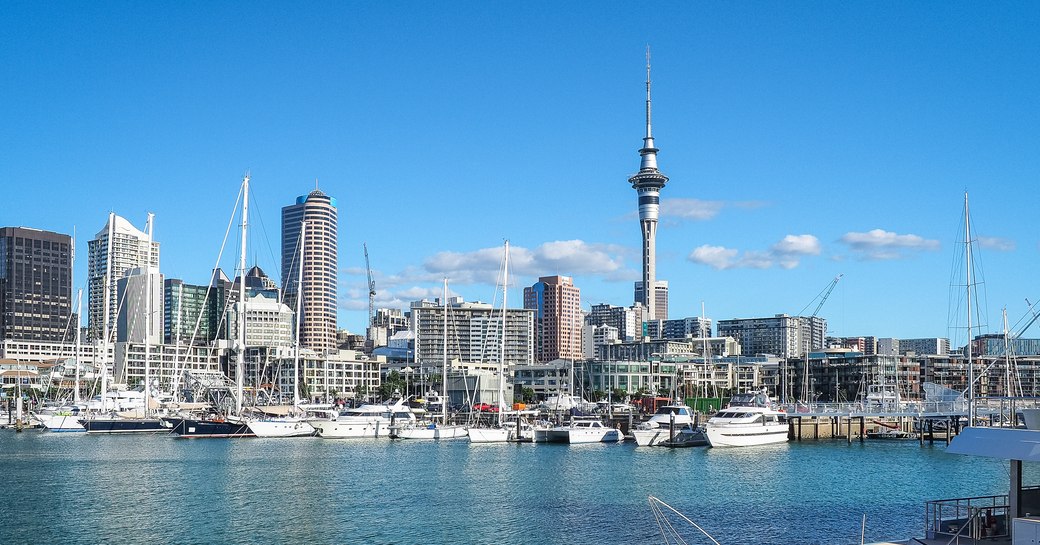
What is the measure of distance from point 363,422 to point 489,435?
20.9 metres

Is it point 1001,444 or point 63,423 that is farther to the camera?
point 63,423

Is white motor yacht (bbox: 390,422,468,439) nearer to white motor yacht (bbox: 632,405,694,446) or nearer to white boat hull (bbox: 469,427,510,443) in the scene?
white boat hull (bbox: 469,427,510,443)

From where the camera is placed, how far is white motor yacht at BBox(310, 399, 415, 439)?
138 metres

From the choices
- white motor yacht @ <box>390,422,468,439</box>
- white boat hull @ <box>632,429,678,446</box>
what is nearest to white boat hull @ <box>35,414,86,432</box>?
white motor yacht @ <box>390,422,468,439</box>

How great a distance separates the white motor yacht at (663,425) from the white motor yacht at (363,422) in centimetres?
3277

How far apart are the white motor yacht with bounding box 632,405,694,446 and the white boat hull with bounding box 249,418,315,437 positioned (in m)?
44.2

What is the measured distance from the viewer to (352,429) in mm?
138000

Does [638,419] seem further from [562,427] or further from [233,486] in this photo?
[233,486]

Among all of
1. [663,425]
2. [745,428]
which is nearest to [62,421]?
[663,425]

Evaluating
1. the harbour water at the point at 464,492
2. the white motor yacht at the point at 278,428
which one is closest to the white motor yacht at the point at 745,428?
the harbour water at the point at 464,492

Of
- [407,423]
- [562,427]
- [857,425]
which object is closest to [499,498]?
[562,427]

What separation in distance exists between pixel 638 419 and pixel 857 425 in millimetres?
33414

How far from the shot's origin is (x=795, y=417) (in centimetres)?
13850

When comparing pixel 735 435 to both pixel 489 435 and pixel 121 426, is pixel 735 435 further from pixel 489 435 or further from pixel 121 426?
pixel 121 426
